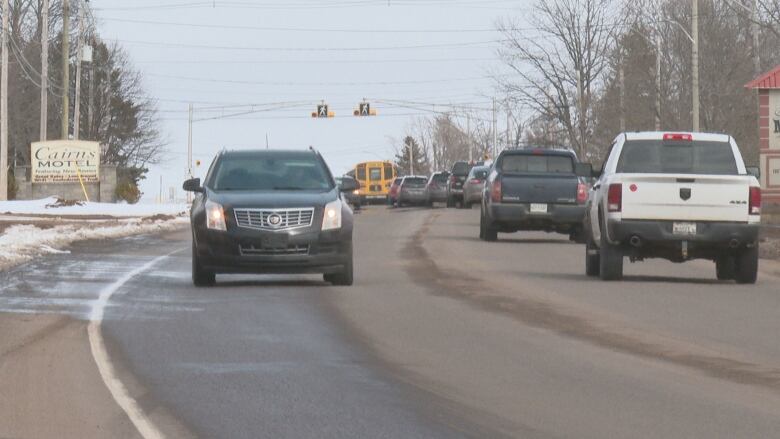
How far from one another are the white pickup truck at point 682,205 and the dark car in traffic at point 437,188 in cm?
4777

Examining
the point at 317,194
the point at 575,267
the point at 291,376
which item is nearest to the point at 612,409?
the point at 291,376

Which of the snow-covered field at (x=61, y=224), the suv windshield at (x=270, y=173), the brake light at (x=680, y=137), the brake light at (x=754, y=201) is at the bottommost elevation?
the snow-covered field at (x=61, y=224)

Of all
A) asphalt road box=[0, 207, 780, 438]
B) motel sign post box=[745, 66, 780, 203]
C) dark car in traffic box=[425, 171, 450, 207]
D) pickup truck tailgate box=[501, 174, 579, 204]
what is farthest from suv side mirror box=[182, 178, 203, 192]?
dark car in traffic box=[425, 171, 450, 207]

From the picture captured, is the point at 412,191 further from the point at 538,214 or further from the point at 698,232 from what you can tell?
the point at 698,232

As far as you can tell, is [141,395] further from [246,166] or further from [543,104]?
[543,104]

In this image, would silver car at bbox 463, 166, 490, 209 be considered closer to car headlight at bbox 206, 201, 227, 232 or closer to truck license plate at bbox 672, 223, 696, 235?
truck license plate at bbox 672, 223, 696, 235

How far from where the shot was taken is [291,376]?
460 inches

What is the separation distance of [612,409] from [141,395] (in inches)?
115

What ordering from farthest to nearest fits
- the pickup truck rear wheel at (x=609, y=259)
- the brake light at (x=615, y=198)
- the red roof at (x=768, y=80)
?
the red roof at (x=768, y=80) → the pickup truck rear wheel at (x=609, y=259) → the brake light at (x=615, y=198)

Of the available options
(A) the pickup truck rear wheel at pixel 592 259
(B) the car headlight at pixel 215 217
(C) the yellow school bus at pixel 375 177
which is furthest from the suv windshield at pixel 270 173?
(C) the yellow school bus at pixel 375 177

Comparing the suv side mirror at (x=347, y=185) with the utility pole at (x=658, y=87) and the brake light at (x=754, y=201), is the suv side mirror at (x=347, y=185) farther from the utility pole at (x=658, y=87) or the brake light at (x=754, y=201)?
the utility pole at (x=658, y=87)

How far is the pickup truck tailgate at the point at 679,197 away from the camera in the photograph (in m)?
21.0

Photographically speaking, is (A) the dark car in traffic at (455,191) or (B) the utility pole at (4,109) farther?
(B) the utility pole at (4,109)

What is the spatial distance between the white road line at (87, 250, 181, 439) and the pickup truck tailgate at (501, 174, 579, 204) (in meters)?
13.7
